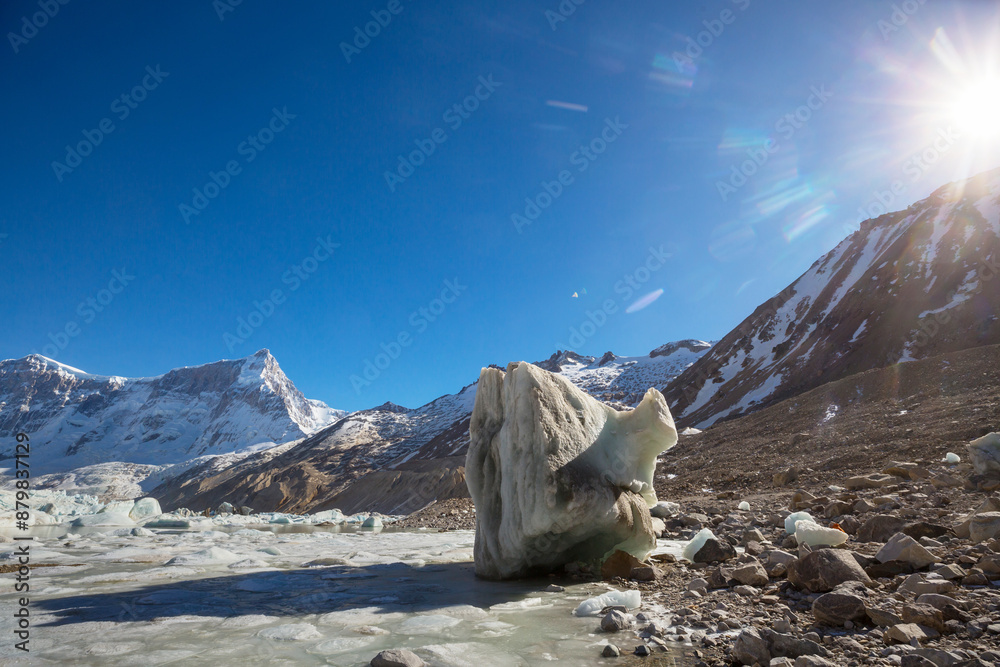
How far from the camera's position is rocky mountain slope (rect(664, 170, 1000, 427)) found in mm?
43625

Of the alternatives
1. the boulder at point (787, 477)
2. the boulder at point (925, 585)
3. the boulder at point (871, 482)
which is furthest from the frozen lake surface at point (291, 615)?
the boulder at point (787, 477)

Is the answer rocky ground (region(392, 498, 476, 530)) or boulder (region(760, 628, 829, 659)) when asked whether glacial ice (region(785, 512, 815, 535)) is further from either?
rocky ground (region(392, 498, 476, 530))

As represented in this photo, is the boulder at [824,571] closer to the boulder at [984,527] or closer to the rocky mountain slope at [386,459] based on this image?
the boulder at [984,527]

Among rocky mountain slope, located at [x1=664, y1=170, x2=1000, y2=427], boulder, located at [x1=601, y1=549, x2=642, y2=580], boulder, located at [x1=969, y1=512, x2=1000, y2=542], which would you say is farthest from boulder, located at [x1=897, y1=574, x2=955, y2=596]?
rocky mountain slope, located at [x1=664, y1=170, x2=1000, y2=427]

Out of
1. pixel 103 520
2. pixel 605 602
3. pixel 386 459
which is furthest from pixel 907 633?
pixel 386 459

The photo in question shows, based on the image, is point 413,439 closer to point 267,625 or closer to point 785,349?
point 785,349

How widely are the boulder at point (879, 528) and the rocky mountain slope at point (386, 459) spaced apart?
119 feet

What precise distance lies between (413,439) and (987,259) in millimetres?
97673

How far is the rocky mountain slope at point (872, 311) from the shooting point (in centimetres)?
4362

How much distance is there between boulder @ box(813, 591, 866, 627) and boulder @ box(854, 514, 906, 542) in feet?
10.5

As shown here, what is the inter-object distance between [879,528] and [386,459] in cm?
9909

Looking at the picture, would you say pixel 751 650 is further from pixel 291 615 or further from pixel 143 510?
pixel 143 510

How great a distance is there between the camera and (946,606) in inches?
135

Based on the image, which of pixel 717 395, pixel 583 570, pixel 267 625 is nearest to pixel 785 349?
pixel 717 395
